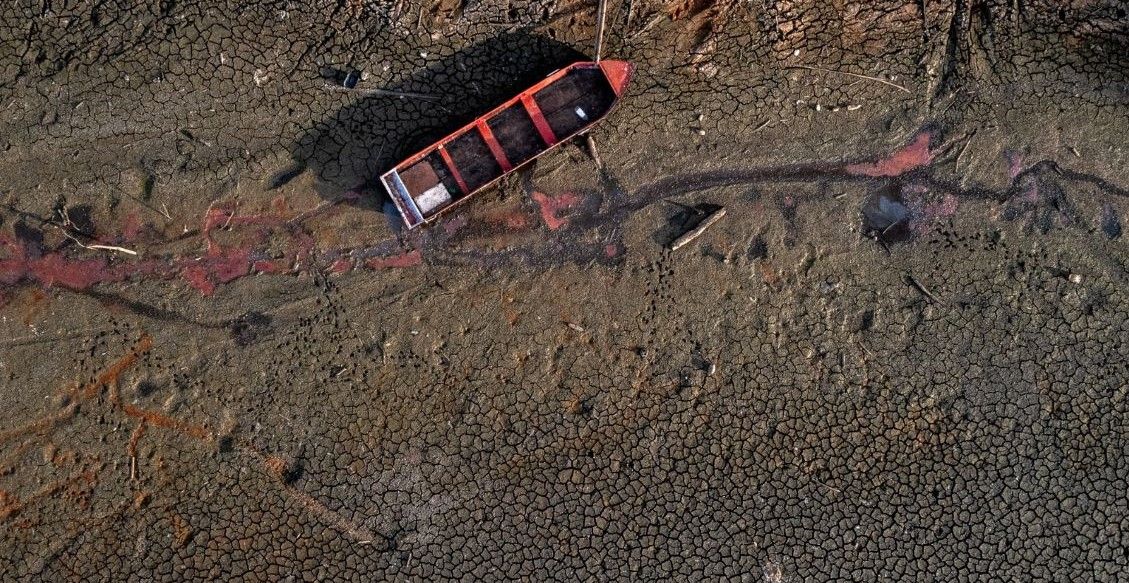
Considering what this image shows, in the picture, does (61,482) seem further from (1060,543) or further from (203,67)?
(1060,543)

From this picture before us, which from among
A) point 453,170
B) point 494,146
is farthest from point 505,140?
Answer: point 453,170

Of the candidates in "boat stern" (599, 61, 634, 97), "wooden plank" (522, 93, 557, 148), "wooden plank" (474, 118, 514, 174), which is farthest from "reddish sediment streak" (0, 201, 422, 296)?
"boat stern" (599, 61, 634, 97)

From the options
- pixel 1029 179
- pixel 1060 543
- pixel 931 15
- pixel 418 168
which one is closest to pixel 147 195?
pixel 418 168

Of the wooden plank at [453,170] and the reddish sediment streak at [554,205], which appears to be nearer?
the wooden plank at [453,170]

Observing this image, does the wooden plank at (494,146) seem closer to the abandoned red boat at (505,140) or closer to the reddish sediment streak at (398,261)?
the abandoned red boat at (505,140)

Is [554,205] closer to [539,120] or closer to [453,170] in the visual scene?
[539,120]

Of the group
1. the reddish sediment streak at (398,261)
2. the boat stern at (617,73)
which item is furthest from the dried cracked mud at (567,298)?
the boat stern at (617,73)
